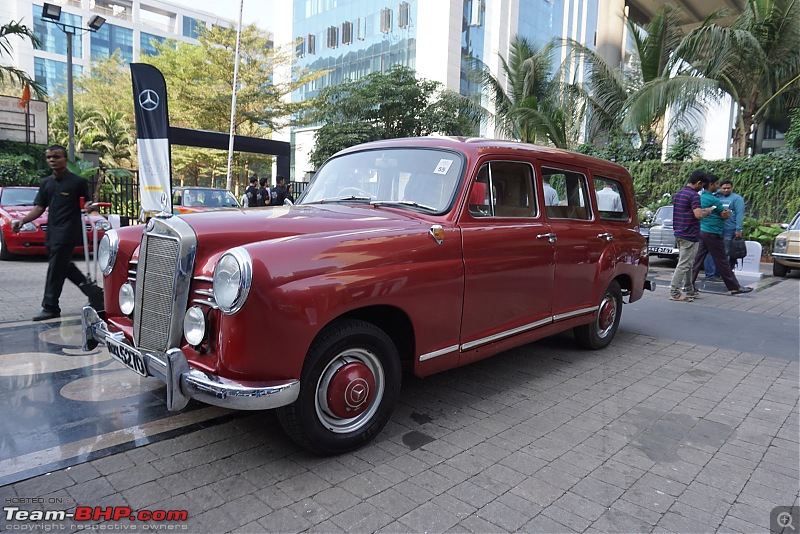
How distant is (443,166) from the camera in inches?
154

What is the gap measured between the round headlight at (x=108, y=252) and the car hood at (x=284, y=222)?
77 centimetres

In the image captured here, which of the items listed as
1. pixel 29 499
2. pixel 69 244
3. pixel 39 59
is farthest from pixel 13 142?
pixel 39 59

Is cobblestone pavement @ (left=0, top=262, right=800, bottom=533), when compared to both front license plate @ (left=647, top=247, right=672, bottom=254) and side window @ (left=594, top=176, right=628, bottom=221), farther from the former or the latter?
front license plate @ (left=647, top=247, right=672, bottom=254)

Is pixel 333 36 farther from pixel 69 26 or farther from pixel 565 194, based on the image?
pixel 565 194

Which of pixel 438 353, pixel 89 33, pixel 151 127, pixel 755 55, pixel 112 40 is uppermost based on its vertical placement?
pixel 89 33

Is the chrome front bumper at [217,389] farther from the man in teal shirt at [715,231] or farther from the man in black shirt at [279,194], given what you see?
the man in black shirt at [279,194]

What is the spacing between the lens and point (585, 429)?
3.62m

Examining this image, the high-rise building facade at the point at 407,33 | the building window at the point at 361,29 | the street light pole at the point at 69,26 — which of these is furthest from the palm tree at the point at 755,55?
the building window at the point at 361,29

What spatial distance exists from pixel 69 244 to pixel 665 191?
1631 cm

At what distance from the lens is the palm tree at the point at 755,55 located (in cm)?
1429

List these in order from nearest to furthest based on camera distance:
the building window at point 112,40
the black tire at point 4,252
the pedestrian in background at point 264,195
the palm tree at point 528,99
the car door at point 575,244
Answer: the car door at point 575,244 < the black tire at point 4,252 < the pedestrian in background at point 264,195 < the palm tree at point 528,99 < the building window at point 112,40

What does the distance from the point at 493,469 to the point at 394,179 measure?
2.18 meters

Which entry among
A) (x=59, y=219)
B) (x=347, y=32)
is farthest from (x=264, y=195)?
(x=347, y=32)

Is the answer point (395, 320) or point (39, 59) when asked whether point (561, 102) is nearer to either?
point (395, 320)
